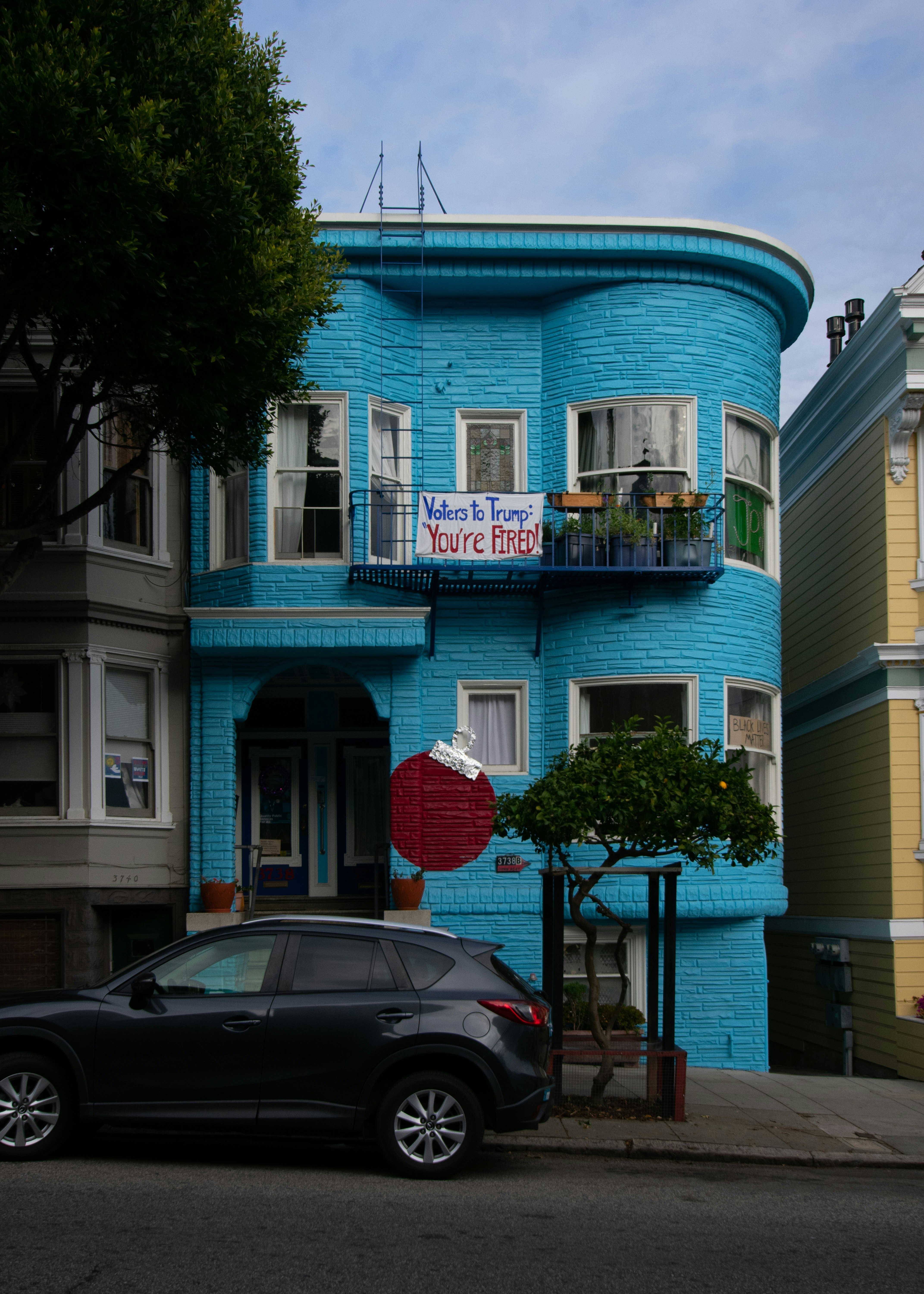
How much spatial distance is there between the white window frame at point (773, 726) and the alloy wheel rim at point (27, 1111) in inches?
362

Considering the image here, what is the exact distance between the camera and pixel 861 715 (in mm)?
16641

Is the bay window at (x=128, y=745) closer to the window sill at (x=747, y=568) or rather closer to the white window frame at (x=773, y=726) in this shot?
the white window frame at (x=773, y=726)

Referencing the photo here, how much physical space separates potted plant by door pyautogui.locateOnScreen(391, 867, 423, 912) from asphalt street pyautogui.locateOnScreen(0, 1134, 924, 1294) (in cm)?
538

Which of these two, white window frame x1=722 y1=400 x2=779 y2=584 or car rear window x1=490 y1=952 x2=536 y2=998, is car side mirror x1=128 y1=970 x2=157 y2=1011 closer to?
car rear window x1=490 y1=952 x2=536 y2=998

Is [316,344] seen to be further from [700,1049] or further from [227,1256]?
[227,1256]

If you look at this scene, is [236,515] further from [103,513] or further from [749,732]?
[749,732]

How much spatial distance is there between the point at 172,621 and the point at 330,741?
2.62m

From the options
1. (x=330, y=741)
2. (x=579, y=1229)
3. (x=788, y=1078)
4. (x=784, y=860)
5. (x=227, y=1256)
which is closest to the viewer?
(x=227, y=1256)

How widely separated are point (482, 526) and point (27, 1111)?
27.3ft

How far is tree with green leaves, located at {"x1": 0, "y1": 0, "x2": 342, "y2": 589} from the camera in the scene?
9828 mm

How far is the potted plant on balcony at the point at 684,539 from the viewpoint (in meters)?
15.0

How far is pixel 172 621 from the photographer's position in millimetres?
15383

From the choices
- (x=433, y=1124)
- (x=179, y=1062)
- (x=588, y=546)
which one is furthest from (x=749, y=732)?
(x=179, y=1062)

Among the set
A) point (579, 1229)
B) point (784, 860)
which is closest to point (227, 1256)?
point (579, 1229)
